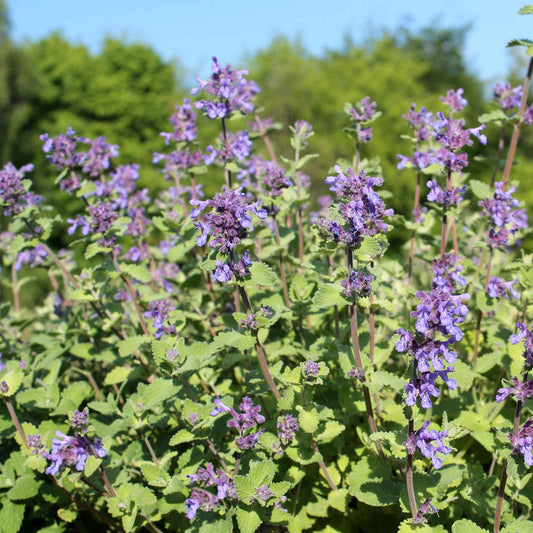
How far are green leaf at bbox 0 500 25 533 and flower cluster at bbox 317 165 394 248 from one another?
7.58 ft

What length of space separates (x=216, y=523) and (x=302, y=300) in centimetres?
129

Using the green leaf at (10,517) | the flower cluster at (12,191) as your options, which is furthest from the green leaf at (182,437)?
the flower cluster at (12,191)

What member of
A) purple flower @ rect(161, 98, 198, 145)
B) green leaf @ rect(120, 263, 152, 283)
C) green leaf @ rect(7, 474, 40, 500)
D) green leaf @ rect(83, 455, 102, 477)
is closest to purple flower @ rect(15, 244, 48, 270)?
green leaf @ rect(120, 263, 152, 283)

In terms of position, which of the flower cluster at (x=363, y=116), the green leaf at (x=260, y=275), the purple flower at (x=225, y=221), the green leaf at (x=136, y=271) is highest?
the flower cluster at (x=363, y=116)

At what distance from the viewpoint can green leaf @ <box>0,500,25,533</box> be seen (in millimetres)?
3027

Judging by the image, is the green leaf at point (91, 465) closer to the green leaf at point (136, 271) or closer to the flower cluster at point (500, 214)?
the green leaf at point (136, 271)

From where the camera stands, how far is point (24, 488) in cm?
314

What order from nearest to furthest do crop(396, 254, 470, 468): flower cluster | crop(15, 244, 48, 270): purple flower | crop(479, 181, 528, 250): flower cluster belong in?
crop(396, 254, 470, 468): flower cluster → crop(479, 181, 528, 250): flower cluster → crop(15, 244, 48, 270): purple flower

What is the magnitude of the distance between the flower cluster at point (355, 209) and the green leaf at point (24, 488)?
7.23 feet

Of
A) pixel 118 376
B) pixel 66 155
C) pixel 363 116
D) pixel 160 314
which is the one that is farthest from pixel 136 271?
pixel 363 116

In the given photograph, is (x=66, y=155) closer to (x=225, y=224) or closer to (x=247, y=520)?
(x=225, y=224)

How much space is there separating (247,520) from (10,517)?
1.47 m

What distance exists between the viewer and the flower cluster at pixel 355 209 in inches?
87.5

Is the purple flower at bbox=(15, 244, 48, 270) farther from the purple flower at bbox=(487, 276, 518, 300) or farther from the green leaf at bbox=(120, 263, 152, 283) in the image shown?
the purple flower at bbox=(487, 276, 518, 300)
